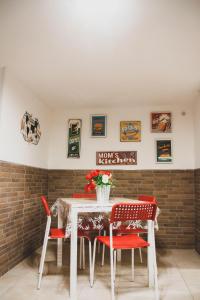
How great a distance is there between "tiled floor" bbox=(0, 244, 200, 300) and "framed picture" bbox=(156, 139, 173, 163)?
179 centimetres

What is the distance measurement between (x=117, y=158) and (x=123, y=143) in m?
0.32

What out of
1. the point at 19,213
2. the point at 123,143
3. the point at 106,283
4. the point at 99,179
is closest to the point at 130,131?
the point at 123,143

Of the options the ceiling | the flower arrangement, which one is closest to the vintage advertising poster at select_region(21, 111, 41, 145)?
the ceiling

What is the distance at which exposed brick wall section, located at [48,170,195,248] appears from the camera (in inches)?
178

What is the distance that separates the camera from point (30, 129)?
4.04m

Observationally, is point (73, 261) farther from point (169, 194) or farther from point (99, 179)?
point (169, 194)

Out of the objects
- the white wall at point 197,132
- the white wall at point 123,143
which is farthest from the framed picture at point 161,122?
Result: the white wall at point 197,132

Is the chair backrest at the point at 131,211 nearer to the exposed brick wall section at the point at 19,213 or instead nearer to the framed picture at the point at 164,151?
the exposed brick wall section at the point at 19,213

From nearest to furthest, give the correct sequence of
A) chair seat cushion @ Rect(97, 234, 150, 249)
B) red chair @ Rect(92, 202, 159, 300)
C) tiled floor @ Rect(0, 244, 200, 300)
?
red chair @ Rect(92, 202, 159, 300) < chair seat cushion @ Rect(97, 234, 150, 249) < tiled floor @ Rect(0, 244, 200, 300)

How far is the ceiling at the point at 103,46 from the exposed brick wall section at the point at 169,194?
1.53 m

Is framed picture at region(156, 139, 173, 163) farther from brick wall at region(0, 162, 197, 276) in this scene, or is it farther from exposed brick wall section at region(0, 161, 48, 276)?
exposed brick wall section at region(0, 161, 48, 276)

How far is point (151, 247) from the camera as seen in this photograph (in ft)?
8.68

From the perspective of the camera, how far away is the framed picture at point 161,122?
15.6ft

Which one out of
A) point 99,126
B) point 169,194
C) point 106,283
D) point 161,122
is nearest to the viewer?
point 106,283
